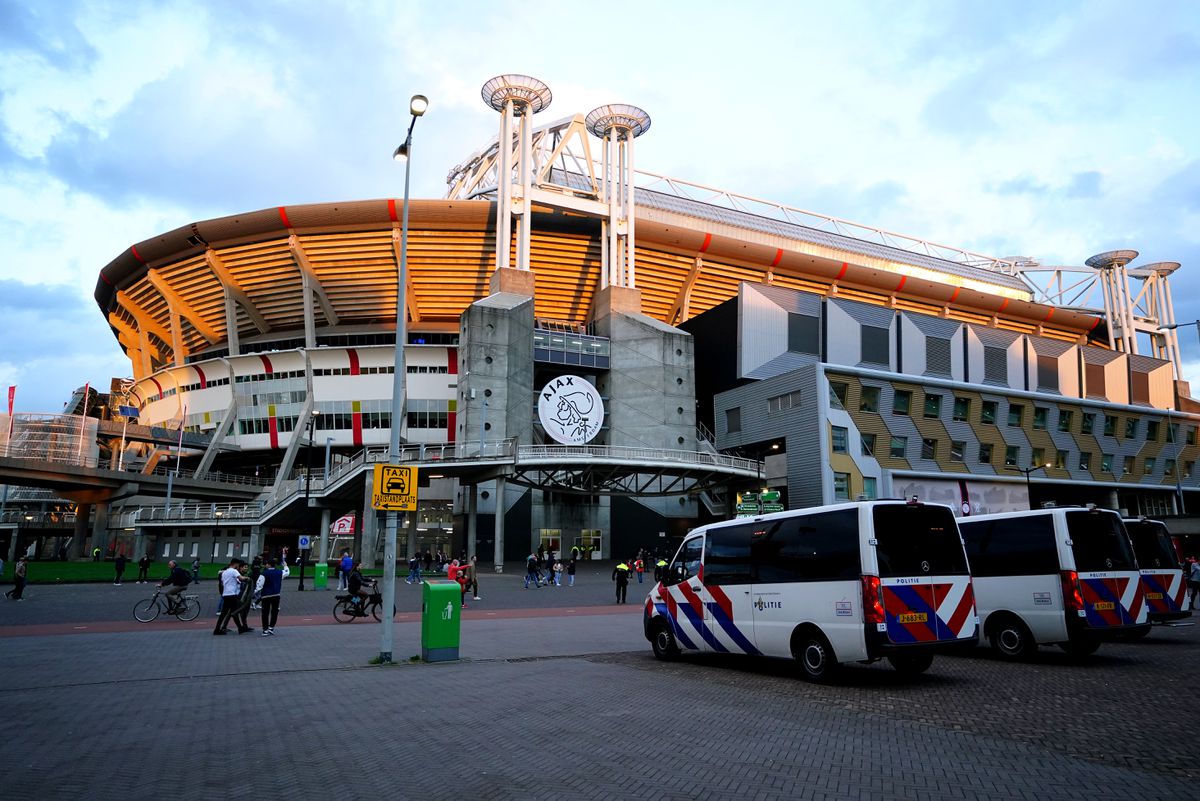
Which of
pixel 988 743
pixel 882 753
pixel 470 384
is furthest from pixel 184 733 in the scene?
pixel 470 384

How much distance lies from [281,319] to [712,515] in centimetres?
4151

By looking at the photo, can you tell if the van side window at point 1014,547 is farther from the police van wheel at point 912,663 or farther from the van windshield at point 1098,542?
the police van wheel at point 912,663

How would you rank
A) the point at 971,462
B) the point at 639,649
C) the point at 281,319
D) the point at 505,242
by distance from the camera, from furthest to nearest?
the point at 281,319 → the point at 505,242 → the point at 971,462 → the point at 639,649

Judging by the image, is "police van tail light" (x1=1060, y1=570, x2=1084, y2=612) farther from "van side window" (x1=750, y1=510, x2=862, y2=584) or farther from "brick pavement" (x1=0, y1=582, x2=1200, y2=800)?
"van side window" (x1=750, y1=510, x2=862, y2=584)

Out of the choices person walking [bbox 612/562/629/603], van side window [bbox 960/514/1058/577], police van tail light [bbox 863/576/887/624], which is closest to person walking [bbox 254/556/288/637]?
police van tail light [bbox 863/576/887/624]

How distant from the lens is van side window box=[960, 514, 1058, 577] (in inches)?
568

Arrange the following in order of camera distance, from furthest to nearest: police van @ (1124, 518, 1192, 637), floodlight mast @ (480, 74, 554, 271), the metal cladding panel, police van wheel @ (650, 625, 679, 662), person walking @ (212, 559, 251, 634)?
1. floodlight mast @ (480, 74, 554, 271)
2. the metal cladding panel
3. person walking @ (212, 559, 251, 634)
4. police van @ (1124, 518, 1192, 637)
5. police van wheel @ (650, 625, 679, 662)

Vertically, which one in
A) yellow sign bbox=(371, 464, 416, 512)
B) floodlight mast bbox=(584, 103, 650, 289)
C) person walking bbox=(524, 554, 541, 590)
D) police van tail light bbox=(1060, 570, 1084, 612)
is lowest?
person walking bbox=(524, 554, 541, 590)

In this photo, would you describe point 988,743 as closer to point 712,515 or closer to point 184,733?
point 184,733

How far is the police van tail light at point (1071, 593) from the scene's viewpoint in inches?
542

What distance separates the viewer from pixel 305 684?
37.2 ft

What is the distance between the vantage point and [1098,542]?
47.7ft

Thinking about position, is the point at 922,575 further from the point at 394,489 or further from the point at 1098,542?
the point at 394,489

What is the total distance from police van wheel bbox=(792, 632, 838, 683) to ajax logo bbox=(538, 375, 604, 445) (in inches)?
1655
